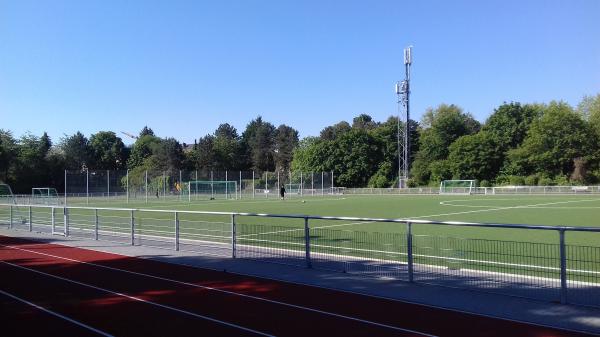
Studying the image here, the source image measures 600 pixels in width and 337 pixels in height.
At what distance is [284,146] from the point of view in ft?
452

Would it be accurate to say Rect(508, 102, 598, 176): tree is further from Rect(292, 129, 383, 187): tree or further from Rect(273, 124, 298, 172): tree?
Rect(273, 124, 298, 172): tree

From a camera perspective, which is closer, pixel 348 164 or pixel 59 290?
pixel 59 290

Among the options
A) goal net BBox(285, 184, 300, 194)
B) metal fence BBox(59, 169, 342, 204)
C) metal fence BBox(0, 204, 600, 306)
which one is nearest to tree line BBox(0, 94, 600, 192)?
metal fence BBox(59, 169, 342, 204)

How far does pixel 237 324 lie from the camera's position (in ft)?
24.0

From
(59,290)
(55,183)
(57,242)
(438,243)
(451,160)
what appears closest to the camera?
(59,290)

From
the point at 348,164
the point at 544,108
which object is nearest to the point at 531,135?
the point at 544,108

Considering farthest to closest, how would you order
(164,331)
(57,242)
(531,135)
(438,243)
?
(531,135), (57,242), (438,243), (164,331)

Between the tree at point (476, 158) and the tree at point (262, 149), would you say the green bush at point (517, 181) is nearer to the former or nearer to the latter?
the tree at point (476, 158)

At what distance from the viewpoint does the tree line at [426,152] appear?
73.2 meters

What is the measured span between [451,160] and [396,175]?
48.0ft

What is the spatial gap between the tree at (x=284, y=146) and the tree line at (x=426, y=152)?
10517mm

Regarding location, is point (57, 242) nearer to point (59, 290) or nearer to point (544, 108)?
point (59, 290)

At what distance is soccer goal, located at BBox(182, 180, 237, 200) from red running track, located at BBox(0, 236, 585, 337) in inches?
1780

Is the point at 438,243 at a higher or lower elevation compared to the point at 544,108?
lower
